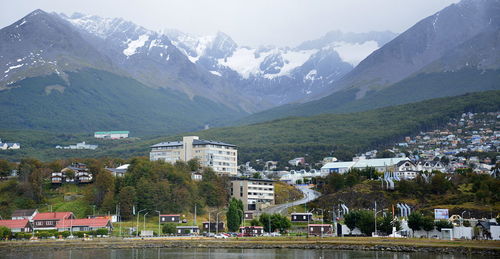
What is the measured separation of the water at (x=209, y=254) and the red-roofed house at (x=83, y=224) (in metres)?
12.3

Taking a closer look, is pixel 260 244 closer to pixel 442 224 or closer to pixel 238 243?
pixel 238 243

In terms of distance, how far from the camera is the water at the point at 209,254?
71.6 metres

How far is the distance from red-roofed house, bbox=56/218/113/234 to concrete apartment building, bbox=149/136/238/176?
39.8 meters

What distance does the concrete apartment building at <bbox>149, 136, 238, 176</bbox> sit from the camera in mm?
136500

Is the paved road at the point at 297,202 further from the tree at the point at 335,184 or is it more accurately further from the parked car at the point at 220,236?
the parked car at the point at 220,236

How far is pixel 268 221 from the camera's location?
96.5 metres

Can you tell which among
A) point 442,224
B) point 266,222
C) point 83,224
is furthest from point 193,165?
point 442,224

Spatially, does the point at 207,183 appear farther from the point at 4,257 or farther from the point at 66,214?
the point at 4,257

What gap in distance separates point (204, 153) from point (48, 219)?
4325 cm

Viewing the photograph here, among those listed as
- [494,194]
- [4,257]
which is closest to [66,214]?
[4,257]

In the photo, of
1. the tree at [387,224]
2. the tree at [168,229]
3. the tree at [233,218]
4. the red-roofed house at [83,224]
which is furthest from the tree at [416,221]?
the red-roofed house at [83,224]

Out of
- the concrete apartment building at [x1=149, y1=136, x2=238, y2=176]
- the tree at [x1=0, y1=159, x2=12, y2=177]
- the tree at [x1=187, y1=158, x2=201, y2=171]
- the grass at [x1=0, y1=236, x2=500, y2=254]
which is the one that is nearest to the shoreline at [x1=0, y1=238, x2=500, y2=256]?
the grass at [x1=0, y1=236, x2=500, y2=254]

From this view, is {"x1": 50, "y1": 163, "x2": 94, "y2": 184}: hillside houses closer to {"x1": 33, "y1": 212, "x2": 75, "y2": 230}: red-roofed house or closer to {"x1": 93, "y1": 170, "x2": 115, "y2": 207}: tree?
{"x1": 93, "y1": 170, "x2": 115, "y2": 207}: tree

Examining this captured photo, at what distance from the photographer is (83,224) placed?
97.0 metres
